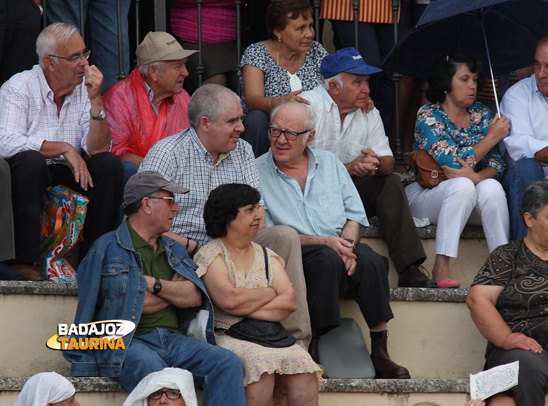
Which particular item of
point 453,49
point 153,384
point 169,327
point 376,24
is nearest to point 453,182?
point 453,49

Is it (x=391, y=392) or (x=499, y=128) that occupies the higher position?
(x=499, y=128)

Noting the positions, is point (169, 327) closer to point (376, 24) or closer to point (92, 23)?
point (92, 23)

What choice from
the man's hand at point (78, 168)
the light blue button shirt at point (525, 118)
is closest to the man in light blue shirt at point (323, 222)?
the man's hand at point (78, 168)

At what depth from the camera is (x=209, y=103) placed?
589 centimetres

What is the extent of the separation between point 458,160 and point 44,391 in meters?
2.89

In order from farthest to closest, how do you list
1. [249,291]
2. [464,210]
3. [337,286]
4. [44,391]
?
[464,210], [337,286], [249,291], [44,391]

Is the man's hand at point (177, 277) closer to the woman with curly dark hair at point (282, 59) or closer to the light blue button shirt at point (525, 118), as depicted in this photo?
the woman with curly dark hair at point (282, 59)

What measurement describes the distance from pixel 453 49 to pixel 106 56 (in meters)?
2.06

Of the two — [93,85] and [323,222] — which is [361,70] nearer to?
[323,222]

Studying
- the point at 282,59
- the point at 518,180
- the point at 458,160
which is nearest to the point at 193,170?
the point at 282,59

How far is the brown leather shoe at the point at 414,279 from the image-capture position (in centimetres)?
603

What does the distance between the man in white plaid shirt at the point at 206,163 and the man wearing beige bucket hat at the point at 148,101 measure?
46cm

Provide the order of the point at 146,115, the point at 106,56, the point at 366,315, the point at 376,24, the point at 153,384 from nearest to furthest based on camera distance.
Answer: the point at 153,384 < the point at 366,315 < the point at 146,115 < the point at 106,56 < the point at 376,24

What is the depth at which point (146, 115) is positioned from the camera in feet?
20.8
